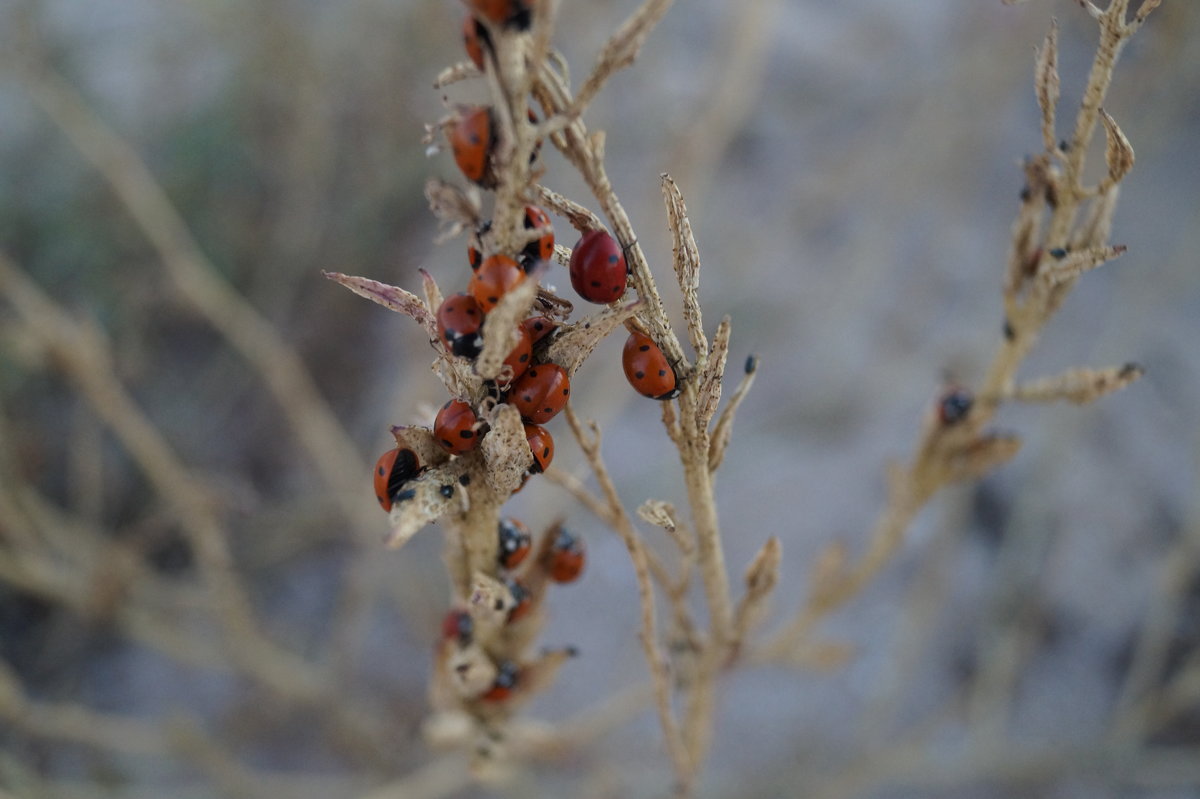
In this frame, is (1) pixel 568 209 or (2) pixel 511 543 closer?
(1) pixel 568 209

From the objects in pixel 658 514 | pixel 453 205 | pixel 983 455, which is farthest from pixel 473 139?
pixel 983 455

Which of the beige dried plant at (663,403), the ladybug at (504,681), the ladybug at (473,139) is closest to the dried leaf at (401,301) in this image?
the beige dried plant at (663,403)

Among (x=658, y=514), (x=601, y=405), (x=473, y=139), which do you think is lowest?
(x=658, y=514)

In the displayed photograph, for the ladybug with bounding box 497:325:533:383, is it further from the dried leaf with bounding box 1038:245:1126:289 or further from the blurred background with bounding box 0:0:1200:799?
the blurred background with bounding box 0:0:1200:799

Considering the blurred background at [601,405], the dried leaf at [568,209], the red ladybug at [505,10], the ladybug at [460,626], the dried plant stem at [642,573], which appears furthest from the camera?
the blurred background at [601,405]

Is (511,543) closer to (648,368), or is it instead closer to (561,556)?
(561,556)

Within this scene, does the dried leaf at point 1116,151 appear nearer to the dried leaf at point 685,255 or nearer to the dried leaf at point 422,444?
the dried leaf at point 685,255
